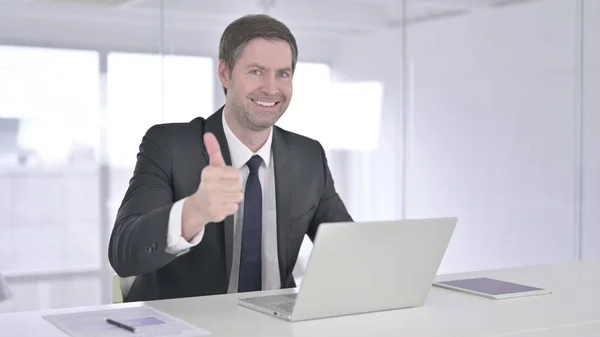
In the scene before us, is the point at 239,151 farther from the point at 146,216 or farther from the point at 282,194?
the point at 146,216

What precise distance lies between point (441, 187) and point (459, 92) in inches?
24.1

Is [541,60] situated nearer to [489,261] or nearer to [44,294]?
[489,261]

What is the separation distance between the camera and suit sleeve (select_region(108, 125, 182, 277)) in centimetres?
204

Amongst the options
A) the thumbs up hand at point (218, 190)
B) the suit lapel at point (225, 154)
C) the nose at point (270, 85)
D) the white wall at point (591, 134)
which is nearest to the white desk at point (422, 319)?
the thumbs up hand at point (218, 190)

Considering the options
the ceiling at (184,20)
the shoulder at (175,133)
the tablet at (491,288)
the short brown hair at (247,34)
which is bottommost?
the tablet at (491,288)

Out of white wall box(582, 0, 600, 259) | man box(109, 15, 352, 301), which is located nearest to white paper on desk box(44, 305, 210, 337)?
man box(109, 15, 352, 301)

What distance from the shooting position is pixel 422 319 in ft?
6.16

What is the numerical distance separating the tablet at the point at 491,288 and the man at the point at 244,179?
507 millimetres

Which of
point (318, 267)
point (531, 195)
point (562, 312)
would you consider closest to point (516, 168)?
point (531, 195)

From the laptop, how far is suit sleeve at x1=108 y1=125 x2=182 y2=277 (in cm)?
27

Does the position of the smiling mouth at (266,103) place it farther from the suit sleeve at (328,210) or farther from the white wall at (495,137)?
the white wall at (495,137)

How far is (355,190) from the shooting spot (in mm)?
5176

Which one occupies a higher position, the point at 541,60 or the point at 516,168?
the point at 541,60

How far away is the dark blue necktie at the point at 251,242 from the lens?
2.52 metres
